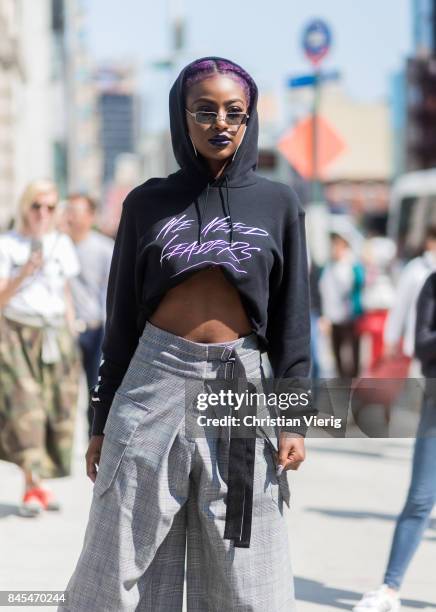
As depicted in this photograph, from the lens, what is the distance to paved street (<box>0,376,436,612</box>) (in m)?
5.26

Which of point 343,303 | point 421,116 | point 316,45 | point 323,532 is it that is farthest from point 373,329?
point 421,116

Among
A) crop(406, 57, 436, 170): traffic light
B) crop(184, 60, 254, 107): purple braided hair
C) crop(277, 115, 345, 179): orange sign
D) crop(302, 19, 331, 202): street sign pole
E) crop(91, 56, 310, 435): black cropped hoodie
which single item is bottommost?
crop(91, 56, 310, 435): black cropped hoodie

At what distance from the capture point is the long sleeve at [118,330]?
3348 millimetres

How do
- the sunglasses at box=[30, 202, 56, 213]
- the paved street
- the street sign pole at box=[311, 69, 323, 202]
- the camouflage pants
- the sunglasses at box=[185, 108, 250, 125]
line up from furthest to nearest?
the street sign pole at box=[311, 69, 323, 202], the sunglasses at box=[30, 202, 56, 213], the camouflage pants, the paved street, the sunglasses at box=[185, 108, 250, 125]

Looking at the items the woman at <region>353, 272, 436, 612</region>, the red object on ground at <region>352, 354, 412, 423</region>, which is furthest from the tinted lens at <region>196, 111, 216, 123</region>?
the woman at <region>353, 272, 436, 612</region>

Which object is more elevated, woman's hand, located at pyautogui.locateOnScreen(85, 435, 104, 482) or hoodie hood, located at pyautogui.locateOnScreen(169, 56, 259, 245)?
hoodie hood, located at pyautogui.locateOnScreen(169, 56, 259, 245)

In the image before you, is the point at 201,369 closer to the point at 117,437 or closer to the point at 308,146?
the point at 117,437

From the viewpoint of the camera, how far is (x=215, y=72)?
3.24 meters

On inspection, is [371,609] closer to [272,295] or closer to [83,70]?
[272,295]

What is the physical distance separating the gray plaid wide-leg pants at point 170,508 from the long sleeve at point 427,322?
72.1 inches

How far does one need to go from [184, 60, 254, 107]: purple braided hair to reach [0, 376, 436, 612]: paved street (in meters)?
2.52

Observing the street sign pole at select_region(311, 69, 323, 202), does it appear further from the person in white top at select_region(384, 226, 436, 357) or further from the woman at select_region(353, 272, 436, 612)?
the woman at select_region(353, 272, 436, 612)

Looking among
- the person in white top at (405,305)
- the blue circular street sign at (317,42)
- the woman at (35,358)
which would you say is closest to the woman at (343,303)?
the blue circular street sign at (317,42)

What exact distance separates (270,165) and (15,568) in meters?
23.1
